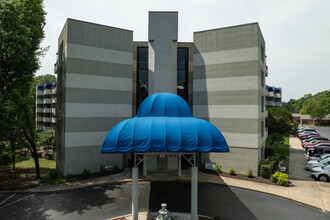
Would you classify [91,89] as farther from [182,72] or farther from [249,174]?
[249,174]

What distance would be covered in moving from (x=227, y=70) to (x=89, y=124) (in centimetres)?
1730

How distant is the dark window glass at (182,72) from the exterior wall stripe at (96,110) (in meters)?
7.05

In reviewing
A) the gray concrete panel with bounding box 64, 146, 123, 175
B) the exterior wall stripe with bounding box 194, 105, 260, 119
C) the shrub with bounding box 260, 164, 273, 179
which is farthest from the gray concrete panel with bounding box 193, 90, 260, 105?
the gray concrete panel with bounding box 64, 146, 123, 175

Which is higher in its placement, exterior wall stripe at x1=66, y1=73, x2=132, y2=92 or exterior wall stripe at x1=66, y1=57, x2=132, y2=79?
exterior wall stripe at x1=66, y1=57, x2=132, y2=79

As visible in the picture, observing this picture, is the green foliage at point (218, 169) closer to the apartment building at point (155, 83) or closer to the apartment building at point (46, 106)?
the apartment building at point (155, 83)

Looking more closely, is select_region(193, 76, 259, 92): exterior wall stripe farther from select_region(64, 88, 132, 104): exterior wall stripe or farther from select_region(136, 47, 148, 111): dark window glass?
select_region(64, 88, 132, 104): exterior wall stripe

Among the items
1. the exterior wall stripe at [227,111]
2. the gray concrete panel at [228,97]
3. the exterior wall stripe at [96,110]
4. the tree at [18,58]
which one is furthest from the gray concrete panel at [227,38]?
the tree at [18,58]

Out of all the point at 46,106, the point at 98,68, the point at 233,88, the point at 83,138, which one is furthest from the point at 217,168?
the point at 46,106

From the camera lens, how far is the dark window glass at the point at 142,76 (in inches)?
1001

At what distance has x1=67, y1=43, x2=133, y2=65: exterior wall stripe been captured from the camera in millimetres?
21853

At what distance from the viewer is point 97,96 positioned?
22922 mm

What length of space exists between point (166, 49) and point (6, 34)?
50.2 feet

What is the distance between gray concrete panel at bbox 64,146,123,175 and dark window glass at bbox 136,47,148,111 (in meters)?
7.47

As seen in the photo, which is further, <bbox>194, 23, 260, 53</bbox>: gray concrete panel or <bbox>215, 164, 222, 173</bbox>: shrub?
<bbox>215, 164, 222, 173</bbox>: shrub
